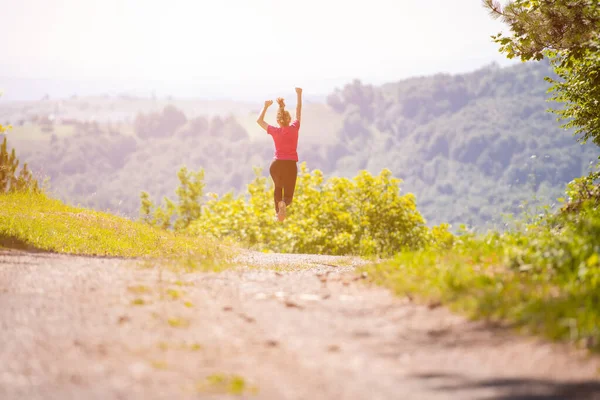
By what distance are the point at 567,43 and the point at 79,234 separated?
10.6 meters

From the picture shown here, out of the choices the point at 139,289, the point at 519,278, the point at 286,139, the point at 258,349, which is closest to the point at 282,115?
the point at 286,139

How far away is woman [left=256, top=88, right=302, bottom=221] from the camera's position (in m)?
12.1

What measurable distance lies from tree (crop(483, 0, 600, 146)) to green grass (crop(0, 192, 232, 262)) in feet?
23.2

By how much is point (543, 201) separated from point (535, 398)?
22.2 feet

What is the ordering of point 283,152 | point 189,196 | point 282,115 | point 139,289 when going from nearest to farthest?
point 139,289 → point 283,152 → point 282,115 → point 189,196

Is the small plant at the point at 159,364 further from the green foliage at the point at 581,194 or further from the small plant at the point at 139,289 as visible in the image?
the green foliage at the point at 581,194

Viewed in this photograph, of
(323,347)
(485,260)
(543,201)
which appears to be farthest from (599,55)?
(323,347)

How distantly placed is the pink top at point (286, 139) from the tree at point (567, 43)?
4.40 m

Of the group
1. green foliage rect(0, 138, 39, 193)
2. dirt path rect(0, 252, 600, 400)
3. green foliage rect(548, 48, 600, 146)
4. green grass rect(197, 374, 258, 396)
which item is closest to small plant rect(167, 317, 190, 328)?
dirt path rect(0, 252, 600, 400)

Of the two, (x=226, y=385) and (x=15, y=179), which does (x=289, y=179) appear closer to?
(x=226, y=385)

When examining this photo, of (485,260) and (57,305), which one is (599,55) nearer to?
Result: (485,260)

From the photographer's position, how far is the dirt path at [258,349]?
3.67 meters

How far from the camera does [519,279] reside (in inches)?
223

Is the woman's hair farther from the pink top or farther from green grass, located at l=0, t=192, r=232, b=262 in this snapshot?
green grass, located at l=0, t=192, r=232, b=262
